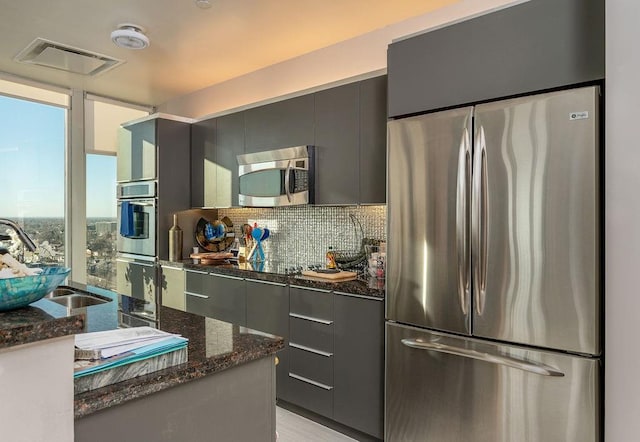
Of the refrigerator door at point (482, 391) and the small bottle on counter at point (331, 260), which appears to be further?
the small bottle on counter at point (331, 260)

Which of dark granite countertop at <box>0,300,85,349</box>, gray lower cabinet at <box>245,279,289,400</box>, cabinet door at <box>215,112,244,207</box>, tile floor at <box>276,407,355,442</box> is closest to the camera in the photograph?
dark granite countertop at <box>0,300,85,349</box>

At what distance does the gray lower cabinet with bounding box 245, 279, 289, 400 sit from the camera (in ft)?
9.70

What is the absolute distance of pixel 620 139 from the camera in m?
1.59

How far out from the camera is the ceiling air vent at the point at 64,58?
3547 mm

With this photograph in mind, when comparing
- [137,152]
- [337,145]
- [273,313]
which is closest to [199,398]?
[273,313]

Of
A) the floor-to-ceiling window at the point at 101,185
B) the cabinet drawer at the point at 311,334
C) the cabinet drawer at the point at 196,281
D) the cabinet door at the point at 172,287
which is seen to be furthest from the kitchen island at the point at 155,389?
the floor-to-ceiling window at the point at 101,185

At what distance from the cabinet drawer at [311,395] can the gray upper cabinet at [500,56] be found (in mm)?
1715

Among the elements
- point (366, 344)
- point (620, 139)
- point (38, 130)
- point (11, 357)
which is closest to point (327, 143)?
point (366, 344)

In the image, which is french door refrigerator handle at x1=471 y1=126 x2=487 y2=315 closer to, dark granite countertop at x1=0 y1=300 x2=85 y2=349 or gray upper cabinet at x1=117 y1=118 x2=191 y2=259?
dark granite countertop at x1=0 y1=300 x2=85 y2=349

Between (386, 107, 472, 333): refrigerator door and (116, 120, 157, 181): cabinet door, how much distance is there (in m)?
2.69

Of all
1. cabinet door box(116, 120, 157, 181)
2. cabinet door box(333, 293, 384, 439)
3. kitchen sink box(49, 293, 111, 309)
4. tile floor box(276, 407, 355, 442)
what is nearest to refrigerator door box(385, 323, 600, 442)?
cabinet door box(333, 293, 384, 439)

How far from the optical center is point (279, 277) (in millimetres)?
2979

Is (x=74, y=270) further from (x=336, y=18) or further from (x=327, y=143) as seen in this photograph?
(x=336, y=18)

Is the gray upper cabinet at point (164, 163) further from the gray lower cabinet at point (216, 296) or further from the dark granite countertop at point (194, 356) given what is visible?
the dark granite countertop at point (194, 356)
